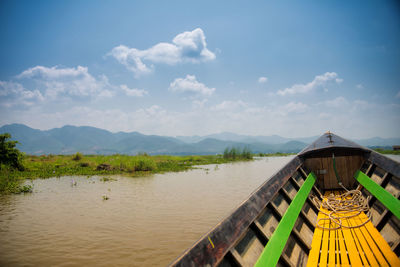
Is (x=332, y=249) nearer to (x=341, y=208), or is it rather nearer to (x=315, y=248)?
(x=315, y=248)

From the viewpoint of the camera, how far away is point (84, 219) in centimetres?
654

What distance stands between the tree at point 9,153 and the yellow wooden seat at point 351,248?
55.3 ft

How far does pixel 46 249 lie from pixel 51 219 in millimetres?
1990

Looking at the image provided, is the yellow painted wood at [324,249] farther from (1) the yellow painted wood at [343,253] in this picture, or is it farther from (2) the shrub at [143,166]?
(2) the shrub at [143,166]

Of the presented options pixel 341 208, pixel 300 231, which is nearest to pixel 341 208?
pixel 341 208

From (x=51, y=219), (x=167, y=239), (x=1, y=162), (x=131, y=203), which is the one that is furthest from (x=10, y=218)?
(x=1, y=162)

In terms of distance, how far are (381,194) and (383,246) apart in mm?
1241

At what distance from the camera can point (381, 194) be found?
349 cm

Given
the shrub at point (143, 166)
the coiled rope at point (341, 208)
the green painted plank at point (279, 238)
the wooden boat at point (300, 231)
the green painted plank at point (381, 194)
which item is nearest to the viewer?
the wooden boat at point (300, 231)

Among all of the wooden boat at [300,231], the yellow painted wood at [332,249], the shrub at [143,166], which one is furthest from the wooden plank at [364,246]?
the shrub at [143,166]

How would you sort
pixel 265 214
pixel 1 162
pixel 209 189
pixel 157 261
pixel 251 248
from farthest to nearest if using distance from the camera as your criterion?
pixel 1 162
pixel 209 189
pixel 157 261
pixel 265 214
pixel 251 248

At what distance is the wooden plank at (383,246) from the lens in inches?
90.3

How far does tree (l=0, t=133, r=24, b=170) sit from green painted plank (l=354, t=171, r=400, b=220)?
17242 millimetres

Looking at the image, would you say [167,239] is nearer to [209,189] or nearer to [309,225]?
[309,225]
